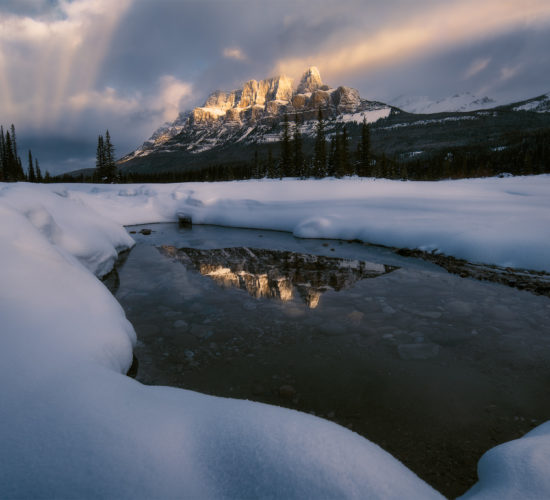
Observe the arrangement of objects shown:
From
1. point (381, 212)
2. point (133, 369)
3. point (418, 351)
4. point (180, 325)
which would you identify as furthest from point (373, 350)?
point (381, 212)

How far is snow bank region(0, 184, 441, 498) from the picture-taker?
1649 millimetres

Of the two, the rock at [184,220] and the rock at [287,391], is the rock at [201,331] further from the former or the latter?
the rock at [184,220]

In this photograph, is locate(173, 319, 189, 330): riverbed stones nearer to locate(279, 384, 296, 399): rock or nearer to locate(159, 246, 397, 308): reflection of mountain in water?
locate(159, 246, 397, 308): reflection of mountain in water

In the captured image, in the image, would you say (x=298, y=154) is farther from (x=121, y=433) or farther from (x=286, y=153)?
(x=121, y=433)

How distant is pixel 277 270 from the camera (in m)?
9.88

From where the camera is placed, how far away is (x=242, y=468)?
5.98ft

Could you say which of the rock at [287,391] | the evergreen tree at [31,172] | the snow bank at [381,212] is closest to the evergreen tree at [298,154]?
the snow bank at [381,212]

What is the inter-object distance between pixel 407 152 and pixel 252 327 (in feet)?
596

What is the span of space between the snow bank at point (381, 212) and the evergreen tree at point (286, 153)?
26.2 m

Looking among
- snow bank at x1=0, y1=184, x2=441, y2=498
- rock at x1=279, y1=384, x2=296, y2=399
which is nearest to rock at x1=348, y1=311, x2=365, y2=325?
rock at x1=279, y1=384, x2=296, y2=399

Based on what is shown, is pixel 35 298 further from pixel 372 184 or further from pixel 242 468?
pixel 372 184

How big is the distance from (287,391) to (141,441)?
2.28 meters

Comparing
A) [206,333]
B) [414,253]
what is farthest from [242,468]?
[414,253]

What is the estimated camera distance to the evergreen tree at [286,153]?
48.6 meters
